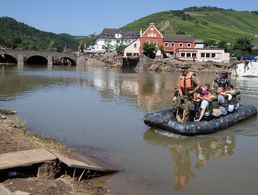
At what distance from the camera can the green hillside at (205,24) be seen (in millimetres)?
140250

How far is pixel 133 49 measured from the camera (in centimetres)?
9106

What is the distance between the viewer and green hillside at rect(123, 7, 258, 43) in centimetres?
14025

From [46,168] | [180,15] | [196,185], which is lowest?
[196,185]

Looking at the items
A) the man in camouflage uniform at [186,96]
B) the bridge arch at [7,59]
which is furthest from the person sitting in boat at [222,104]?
the bridge arch at [7,59]

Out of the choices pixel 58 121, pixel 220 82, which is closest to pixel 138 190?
pixel 58 121

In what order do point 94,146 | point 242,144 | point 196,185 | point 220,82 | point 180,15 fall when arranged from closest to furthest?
1. point 196,185
2. point 94,146
3. point 242,144
4. point 220,82
5. point 180,15

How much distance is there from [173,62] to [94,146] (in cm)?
6645

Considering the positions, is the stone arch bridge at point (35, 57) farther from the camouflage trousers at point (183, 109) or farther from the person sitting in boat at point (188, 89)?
the camouflage trousers at point (183, 109)

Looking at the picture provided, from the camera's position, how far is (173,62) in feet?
257

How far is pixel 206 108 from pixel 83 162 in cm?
683

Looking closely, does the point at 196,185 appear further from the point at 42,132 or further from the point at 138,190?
the point at 42,132

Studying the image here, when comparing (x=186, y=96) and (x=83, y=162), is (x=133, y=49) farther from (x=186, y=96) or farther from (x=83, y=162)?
(x=83, y=162)

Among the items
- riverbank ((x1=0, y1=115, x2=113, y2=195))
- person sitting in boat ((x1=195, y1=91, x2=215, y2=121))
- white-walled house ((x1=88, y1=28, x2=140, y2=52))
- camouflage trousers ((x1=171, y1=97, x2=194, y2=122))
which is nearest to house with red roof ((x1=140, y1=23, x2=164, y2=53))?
white-walled house ((x1=88, y1=28, x2=140, y2=52))

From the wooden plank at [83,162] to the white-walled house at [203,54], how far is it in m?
74.1
